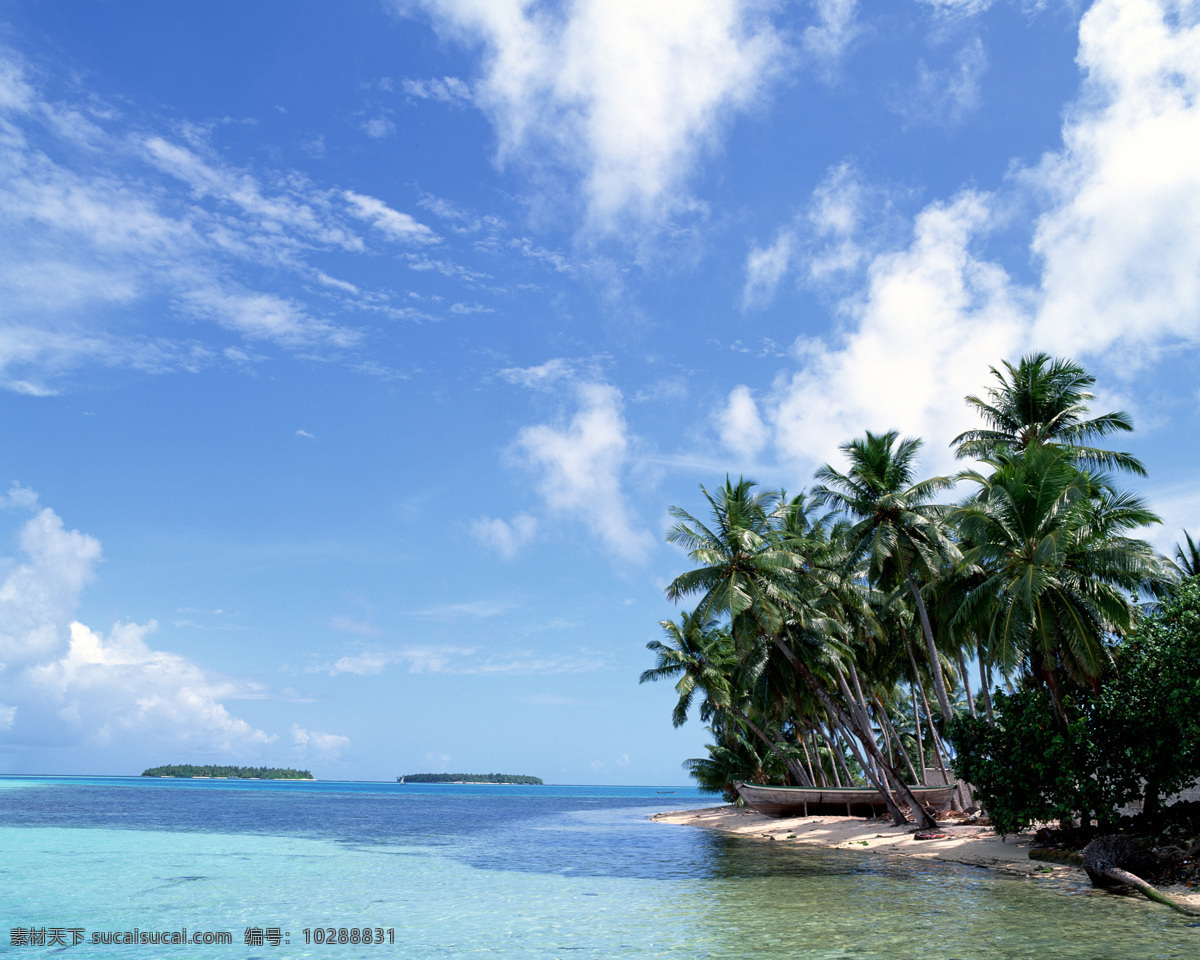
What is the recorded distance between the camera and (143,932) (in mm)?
13203

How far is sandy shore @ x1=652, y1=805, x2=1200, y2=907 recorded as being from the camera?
60.3 feet

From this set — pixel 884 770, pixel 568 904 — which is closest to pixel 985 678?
pixel 884 770

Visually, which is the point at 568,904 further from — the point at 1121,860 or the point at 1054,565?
the point at 1054,565

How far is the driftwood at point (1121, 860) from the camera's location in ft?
49.9

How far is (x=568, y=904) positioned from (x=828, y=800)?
71.8 ft

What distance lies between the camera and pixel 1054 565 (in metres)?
17.4

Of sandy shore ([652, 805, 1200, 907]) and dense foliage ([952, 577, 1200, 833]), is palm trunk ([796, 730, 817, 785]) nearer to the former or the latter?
sandy shore ([652, 805, 1200, 907])

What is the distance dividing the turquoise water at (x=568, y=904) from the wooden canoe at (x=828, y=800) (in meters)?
6.86

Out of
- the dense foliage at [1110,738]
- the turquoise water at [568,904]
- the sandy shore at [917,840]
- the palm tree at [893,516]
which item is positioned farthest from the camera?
the palm tree at [893,516]

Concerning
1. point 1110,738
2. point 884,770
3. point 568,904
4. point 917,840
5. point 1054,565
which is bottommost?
point 917,840

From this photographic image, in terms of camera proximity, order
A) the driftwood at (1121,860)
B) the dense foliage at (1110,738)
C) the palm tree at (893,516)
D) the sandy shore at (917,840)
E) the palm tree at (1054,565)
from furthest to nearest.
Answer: the palm tree at (893,516) → the sandy shore at (917,840) → the palm tree at (1054,565) → the dense foliage at (1110,738) → the driftwood at (1121,860)

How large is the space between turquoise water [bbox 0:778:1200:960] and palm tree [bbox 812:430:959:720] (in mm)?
8775

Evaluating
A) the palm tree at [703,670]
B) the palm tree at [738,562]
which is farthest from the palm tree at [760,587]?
the palm tree at [703,670]

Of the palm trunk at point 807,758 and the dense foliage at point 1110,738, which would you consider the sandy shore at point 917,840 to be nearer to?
the dense foliage at point 1110,738
